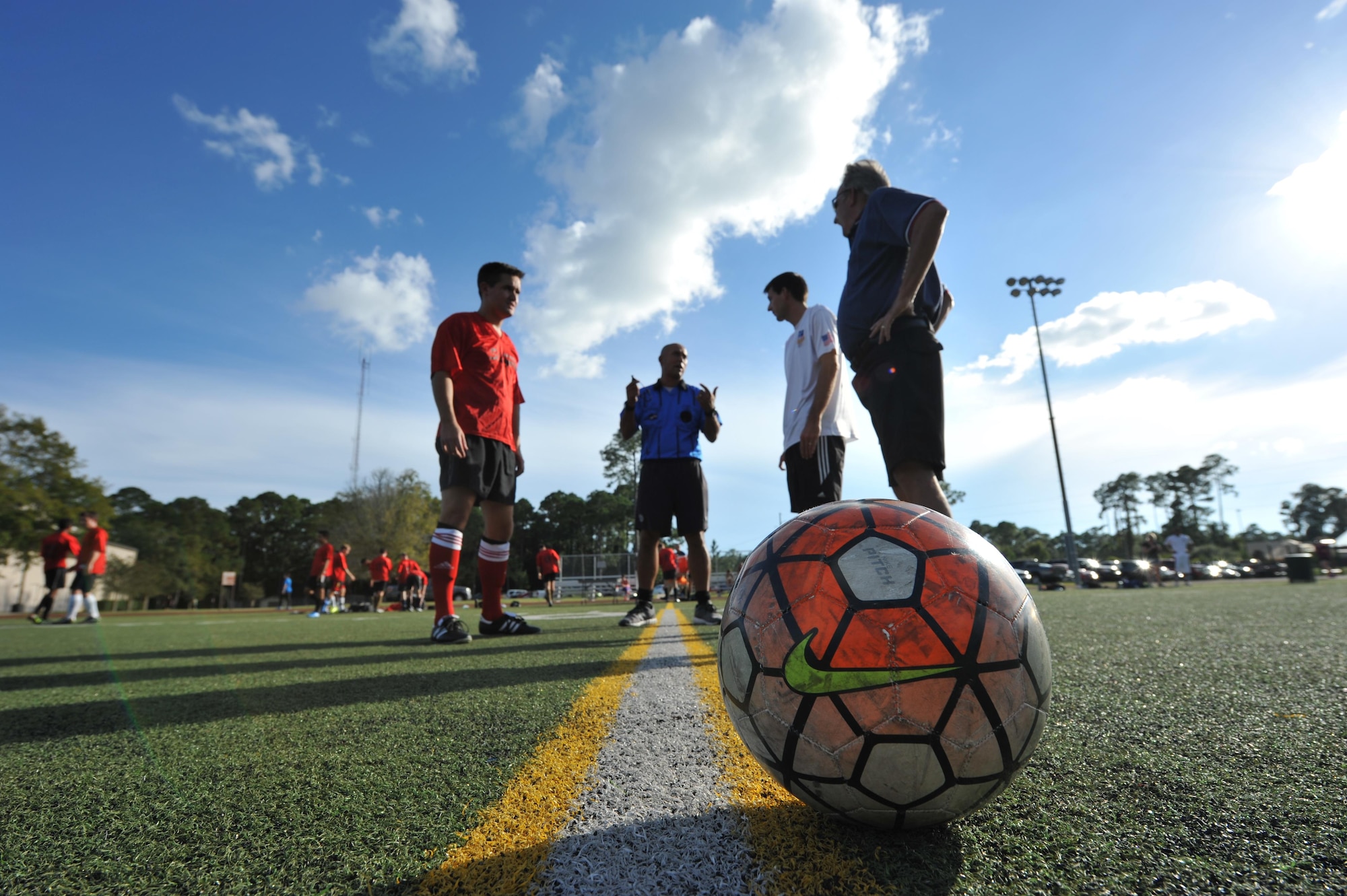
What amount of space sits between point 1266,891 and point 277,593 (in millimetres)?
84831

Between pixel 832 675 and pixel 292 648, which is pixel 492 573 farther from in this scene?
pixel 832 675

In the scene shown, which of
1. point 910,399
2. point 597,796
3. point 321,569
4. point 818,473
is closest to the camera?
point 597,796

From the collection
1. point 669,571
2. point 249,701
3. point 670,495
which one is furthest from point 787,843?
point 669,571

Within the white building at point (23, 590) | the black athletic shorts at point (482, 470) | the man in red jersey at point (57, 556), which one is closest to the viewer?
the black athletic shorts at point (482, 470)

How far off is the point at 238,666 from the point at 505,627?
182 cm

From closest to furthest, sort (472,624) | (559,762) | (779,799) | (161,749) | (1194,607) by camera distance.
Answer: (779,799)
(559,762)
(161,749)
(1194,607)
(472,624)

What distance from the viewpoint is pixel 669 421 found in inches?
230

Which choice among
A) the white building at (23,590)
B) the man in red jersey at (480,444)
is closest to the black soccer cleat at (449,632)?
the man in red jersey at (480,444)

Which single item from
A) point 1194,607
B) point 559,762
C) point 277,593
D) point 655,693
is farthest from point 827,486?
point 277,593

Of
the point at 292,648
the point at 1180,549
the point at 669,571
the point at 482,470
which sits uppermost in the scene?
the point at 482,470

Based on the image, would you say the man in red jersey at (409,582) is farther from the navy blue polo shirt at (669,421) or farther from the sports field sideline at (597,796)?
the sports field sideline at (597,796)

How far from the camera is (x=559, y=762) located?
1649 millimetres

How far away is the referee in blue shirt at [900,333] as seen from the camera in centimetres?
282

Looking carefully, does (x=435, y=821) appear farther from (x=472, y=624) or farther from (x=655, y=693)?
(x=472, y=624)
